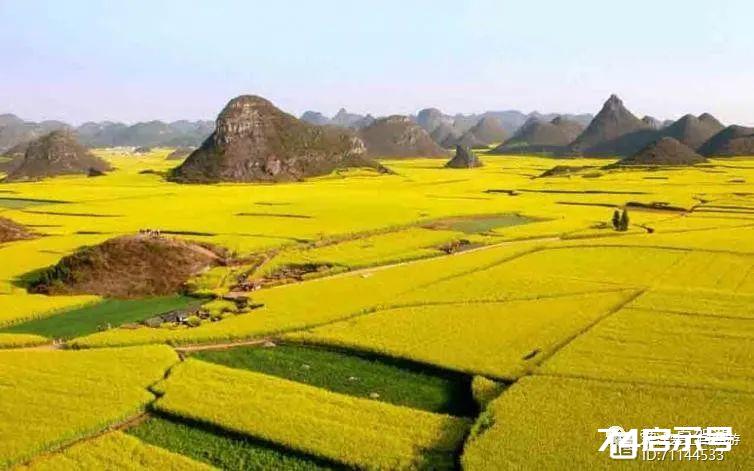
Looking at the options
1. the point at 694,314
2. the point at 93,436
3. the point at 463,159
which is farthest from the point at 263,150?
the point at 93,436

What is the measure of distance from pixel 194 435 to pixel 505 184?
199 ft

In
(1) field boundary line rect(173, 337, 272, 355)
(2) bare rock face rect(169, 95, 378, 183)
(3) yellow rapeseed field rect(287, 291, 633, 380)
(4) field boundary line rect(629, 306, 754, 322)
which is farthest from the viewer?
(2) bare rock face rect(169, 95, 378, 183)

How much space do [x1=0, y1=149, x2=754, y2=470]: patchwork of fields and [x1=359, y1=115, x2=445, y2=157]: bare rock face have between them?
340 ft

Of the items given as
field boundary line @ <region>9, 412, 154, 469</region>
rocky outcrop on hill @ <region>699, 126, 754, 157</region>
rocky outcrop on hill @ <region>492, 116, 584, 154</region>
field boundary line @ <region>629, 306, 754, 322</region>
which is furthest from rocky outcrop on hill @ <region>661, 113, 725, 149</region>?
field boundary line @ <region>9, 412, 154, 469</region>

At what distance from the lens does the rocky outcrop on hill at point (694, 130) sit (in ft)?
416

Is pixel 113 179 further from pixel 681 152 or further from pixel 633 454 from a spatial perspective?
pixel 633 454

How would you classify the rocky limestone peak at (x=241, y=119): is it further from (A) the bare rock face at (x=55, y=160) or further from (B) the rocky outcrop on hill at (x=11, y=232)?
(B) the rocky outcrop on hill at (x=11, y=232)

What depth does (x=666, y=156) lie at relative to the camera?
9312 centimetres

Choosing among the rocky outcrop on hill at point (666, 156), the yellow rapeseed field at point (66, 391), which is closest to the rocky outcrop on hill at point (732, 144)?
the rocky outcrop on hill at point (666, 156)

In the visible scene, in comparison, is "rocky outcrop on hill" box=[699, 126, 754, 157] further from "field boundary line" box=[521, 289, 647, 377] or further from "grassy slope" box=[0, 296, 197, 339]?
"grassy slope" box=[0, 296, 197, 339]

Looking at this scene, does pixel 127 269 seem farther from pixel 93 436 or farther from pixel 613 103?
pixel 613 103

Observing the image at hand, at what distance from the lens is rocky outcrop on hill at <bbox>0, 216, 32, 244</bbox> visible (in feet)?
126

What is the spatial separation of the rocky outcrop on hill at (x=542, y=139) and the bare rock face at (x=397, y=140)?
2065 centimetres

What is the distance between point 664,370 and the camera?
16391mm
